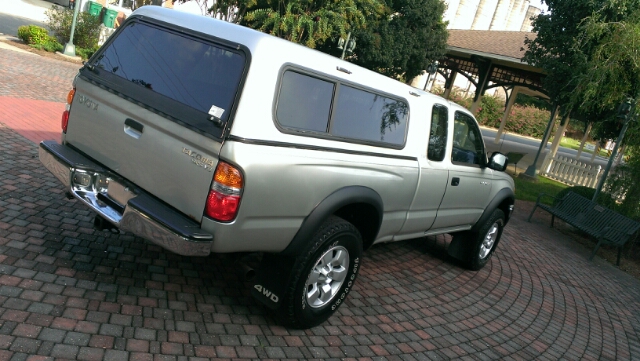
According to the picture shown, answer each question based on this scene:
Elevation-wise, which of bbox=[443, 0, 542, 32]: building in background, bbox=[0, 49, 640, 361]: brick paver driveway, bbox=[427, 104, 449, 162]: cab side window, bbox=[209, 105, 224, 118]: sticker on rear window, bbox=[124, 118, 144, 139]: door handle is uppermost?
bbox=[443, 0, 542, 32]: building in background

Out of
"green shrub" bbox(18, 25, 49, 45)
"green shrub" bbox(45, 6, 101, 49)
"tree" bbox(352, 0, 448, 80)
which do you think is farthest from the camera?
"tree" bbox(352, 0, 448, 80)

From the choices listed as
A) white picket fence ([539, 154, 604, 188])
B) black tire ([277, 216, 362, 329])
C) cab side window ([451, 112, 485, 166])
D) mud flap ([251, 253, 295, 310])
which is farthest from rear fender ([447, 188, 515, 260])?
white picket fence ([539, 154, 604, 188])

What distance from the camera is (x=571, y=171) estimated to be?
60.6 ft

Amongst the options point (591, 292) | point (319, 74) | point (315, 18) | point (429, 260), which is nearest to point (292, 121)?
point (319, 74)

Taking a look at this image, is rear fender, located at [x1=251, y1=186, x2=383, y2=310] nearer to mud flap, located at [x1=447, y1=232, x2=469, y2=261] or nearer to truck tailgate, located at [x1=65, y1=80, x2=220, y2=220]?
truck tailgate, located at [x1=65, y1=80, x2=220, y2=220]

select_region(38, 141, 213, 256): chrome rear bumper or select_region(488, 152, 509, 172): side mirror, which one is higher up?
select_region(488, 152, 509, 172): side mirror

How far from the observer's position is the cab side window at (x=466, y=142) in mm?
5426

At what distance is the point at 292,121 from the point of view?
340cm

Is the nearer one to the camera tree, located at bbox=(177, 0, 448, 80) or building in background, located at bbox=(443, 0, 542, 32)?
tree, located at bbox=(177, 0, 448, 80)

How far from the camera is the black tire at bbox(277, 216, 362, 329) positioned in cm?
361

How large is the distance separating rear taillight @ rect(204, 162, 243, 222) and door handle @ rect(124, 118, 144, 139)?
77 cm

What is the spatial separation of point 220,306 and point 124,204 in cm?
105

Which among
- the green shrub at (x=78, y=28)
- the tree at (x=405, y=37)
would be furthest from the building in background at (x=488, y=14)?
the green shrub at (x=78, y=28)

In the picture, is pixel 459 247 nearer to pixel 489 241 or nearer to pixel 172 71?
pixel 489 241
